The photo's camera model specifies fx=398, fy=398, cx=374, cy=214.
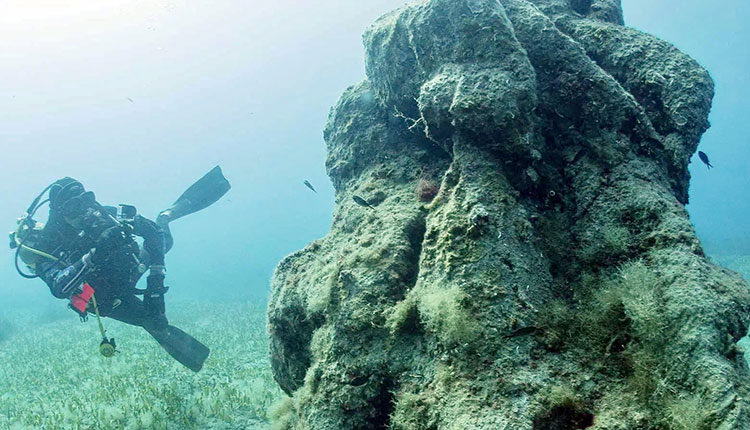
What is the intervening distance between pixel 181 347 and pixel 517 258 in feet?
28.8

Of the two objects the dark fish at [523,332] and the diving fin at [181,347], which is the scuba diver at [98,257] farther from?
the dark fish at [523,332]

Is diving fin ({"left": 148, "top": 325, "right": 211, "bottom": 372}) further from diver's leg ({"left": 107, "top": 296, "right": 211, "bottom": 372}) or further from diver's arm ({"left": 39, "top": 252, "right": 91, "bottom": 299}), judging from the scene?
diver's arm ({"left": 39, "top": 252, "right": 91, "bottom": 299})

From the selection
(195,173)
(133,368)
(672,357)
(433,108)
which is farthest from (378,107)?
(195,173)

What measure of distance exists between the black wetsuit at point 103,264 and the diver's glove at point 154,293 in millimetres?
41

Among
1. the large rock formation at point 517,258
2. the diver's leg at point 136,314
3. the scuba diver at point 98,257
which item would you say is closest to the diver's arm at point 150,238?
the scuba diver at point 98,257

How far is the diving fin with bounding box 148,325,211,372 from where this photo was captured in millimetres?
9211

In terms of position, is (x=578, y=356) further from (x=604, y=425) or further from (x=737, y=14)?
(x=737, y=14)

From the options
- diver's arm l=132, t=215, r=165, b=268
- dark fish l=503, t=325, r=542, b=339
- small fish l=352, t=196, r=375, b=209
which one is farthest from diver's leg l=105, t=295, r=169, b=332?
dark fish l=503, t=325, r=542, b=339

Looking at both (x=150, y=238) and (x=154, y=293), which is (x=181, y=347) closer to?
(x=154, y=293)

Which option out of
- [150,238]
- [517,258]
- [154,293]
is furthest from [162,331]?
[517,258]

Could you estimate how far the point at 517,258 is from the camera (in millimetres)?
3178

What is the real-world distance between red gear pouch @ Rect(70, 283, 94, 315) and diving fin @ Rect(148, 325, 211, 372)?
2060mm

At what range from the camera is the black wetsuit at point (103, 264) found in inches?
306

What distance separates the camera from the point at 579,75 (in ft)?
13.4
